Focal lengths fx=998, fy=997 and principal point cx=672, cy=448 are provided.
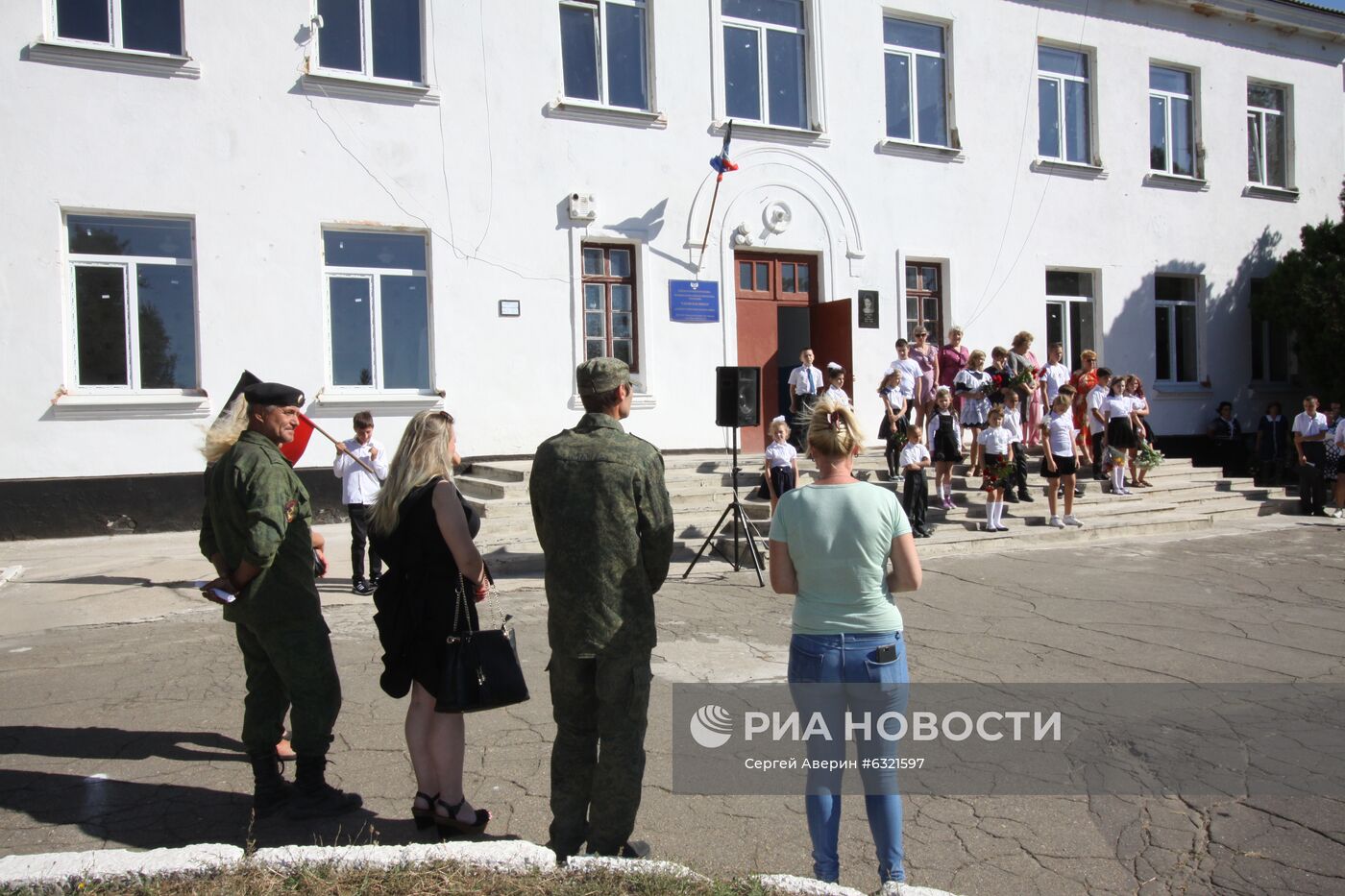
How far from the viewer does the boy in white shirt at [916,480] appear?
10602mm

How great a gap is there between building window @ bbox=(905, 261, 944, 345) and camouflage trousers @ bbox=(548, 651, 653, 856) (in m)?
13.2

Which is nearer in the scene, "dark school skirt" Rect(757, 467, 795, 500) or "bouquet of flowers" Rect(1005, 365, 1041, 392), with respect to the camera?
"dark school skirt" Rect(757, 467, 795, 500)

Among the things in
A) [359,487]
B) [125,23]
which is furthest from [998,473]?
[125,23]

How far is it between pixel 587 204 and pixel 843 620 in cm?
1075

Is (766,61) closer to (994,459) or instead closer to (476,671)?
(994,459)

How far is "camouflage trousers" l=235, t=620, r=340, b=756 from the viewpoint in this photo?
411 cm

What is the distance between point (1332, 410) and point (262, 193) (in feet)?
52.2

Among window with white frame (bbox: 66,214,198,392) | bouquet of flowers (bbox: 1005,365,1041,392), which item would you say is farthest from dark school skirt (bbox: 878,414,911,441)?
window with white frame (bbox: 66,214,198,392)

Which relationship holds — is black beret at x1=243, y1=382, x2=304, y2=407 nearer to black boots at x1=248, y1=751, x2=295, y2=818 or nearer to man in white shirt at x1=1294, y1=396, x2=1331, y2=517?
black boots at x1=248, y1=751, x2=295, y2=818

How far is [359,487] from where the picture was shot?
9.06 m

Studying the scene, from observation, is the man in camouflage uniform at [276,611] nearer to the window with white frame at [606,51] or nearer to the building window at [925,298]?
the window with white frame at [606,51]

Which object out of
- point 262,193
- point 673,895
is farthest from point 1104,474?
point 673,895

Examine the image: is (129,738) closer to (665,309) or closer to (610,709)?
(610,709)

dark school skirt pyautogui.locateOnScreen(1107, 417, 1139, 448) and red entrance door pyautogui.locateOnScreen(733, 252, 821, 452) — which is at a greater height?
red entrance door pyautogui.locateOnScreen(733, 252, 821, 452)
